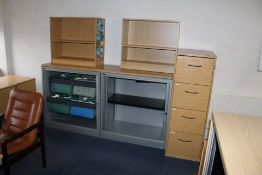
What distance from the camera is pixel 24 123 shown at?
2365 millimetres

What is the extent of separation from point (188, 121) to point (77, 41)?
6.05ft

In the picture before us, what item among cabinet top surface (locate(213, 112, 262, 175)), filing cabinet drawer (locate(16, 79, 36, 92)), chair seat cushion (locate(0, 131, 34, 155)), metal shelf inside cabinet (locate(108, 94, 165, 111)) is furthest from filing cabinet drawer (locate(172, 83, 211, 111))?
filing cabinet drawer (locate(16, 79, 36, 92))

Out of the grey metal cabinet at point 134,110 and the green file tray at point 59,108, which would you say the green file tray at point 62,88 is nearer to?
the green file tray at point 59,108

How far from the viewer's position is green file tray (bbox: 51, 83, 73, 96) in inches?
129

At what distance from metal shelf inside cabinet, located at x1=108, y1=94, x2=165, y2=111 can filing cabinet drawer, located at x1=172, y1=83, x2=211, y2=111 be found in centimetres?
33

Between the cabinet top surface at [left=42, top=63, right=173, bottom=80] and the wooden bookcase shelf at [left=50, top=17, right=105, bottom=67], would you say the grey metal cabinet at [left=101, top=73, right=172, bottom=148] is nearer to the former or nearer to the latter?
the cabinet top surface at [left=42, top=63, right=173, bottom=80]

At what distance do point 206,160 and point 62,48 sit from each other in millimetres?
2628

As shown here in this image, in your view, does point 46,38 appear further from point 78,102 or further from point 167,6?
point 167,6

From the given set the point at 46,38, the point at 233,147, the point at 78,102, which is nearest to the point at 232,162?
the point at 233,147

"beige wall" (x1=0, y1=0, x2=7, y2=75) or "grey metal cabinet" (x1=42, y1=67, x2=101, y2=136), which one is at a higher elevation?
"beige wall" (x1=0, y1=0, x2=7, y2=75)

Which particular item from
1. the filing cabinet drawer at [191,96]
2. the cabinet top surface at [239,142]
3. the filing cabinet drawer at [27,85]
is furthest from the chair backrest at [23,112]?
the cabinet top surface at [239,142]

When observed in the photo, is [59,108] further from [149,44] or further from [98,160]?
[149,44]

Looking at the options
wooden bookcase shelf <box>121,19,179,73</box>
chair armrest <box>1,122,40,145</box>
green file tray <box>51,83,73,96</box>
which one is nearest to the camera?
chair armrest <box>1,122,40,145</box>

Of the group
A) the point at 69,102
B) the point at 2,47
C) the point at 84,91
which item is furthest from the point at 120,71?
the point at 2,47
